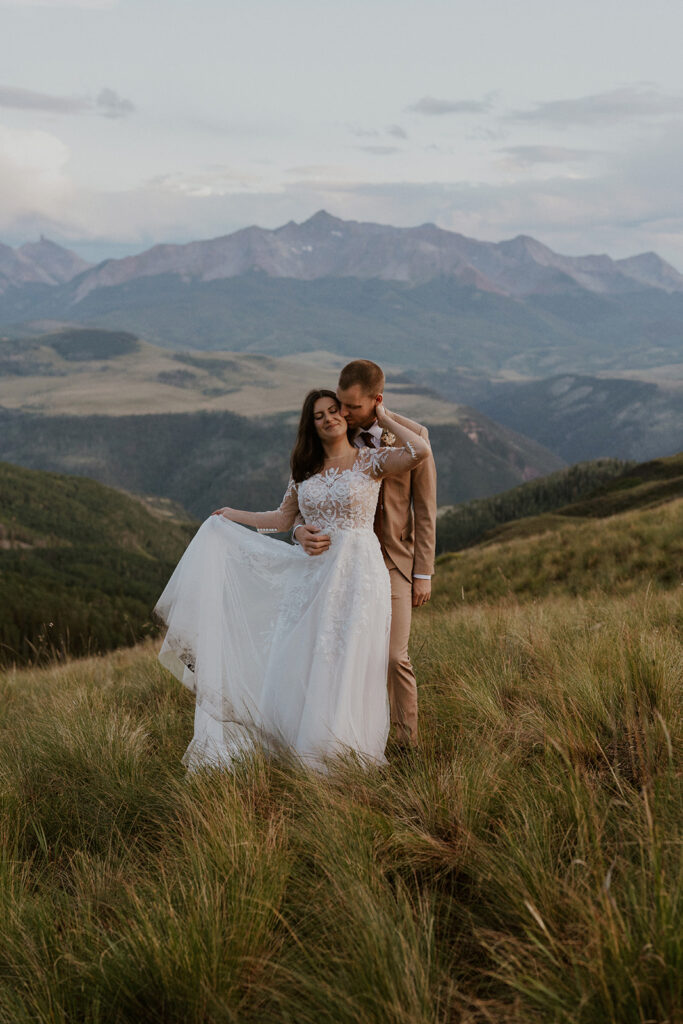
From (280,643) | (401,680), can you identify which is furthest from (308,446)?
(401,680)

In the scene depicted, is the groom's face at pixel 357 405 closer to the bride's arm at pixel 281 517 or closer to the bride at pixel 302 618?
the bride at pixel 302 618

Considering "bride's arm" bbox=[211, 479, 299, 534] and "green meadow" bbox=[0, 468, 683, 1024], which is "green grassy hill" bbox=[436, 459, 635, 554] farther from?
"green meadow" bbox=[0, 468, 683, 1024]

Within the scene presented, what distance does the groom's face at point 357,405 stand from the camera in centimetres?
450

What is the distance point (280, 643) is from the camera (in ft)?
15.7

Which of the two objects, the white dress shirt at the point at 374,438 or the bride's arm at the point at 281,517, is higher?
the white dress shirt at the point at 374,438

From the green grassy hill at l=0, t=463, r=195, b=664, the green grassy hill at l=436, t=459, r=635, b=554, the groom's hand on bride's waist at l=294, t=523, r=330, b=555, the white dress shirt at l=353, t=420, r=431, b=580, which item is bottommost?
the green grassy hill at l=0, t=463, r=195, b=664

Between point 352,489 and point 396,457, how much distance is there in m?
0.32

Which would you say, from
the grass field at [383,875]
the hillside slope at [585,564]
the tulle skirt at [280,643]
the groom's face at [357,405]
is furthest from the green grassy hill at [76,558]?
the grass field at [383,875]

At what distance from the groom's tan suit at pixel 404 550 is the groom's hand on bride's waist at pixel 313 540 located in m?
0.41

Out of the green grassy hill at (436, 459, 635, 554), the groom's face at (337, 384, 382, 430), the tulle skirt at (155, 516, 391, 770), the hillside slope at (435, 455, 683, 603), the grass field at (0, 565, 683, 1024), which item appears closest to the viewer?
the grass field at (0, 565, 683, 1024)

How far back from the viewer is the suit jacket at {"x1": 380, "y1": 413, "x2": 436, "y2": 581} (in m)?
4.75

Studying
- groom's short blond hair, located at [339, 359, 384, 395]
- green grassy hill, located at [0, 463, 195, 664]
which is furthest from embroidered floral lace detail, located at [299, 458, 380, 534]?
green grassy hill, located at [0, 463, 195, 664]

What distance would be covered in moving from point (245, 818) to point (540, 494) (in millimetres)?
102928

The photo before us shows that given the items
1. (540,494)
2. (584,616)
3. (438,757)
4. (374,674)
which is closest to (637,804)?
(438,757)
